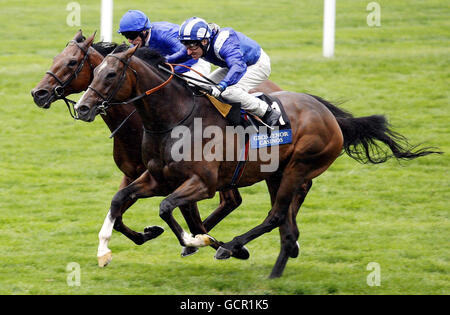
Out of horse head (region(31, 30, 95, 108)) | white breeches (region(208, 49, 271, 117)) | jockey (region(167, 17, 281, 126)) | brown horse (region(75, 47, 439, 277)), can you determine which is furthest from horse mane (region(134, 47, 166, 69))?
horse head (region(31, 30, 95, 108))

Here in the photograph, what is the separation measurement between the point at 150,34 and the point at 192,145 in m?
1.46

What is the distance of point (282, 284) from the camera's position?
21.6 ft

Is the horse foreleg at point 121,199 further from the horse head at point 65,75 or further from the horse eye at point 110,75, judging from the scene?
the horse head at point 65,75

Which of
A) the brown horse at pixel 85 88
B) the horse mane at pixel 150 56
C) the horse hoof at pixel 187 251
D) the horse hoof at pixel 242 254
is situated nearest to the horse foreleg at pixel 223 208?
the horse hoof at pixel 187 251

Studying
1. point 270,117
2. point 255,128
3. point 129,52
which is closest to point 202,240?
point 255,128

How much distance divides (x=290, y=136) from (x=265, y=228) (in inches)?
31.1

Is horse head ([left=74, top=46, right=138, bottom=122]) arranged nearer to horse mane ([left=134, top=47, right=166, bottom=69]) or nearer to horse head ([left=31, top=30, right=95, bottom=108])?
horse mane ([left=134, top=47, right=166, bottom=69])

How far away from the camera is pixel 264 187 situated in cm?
1038

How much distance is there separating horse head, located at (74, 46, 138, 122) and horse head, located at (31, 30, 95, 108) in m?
0.87

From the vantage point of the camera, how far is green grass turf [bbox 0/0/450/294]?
6.89 metres

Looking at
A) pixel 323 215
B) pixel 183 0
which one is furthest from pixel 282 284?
pixel 183 0

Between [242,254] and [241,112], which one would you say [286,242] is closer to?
[242,254]

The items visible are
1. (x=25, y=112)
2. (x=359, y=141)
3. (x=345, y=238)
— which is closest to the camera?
(x=359, y=141)

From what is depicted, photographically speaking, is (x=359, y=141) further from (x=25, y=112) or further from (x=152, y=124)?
(x=25, y=112)
